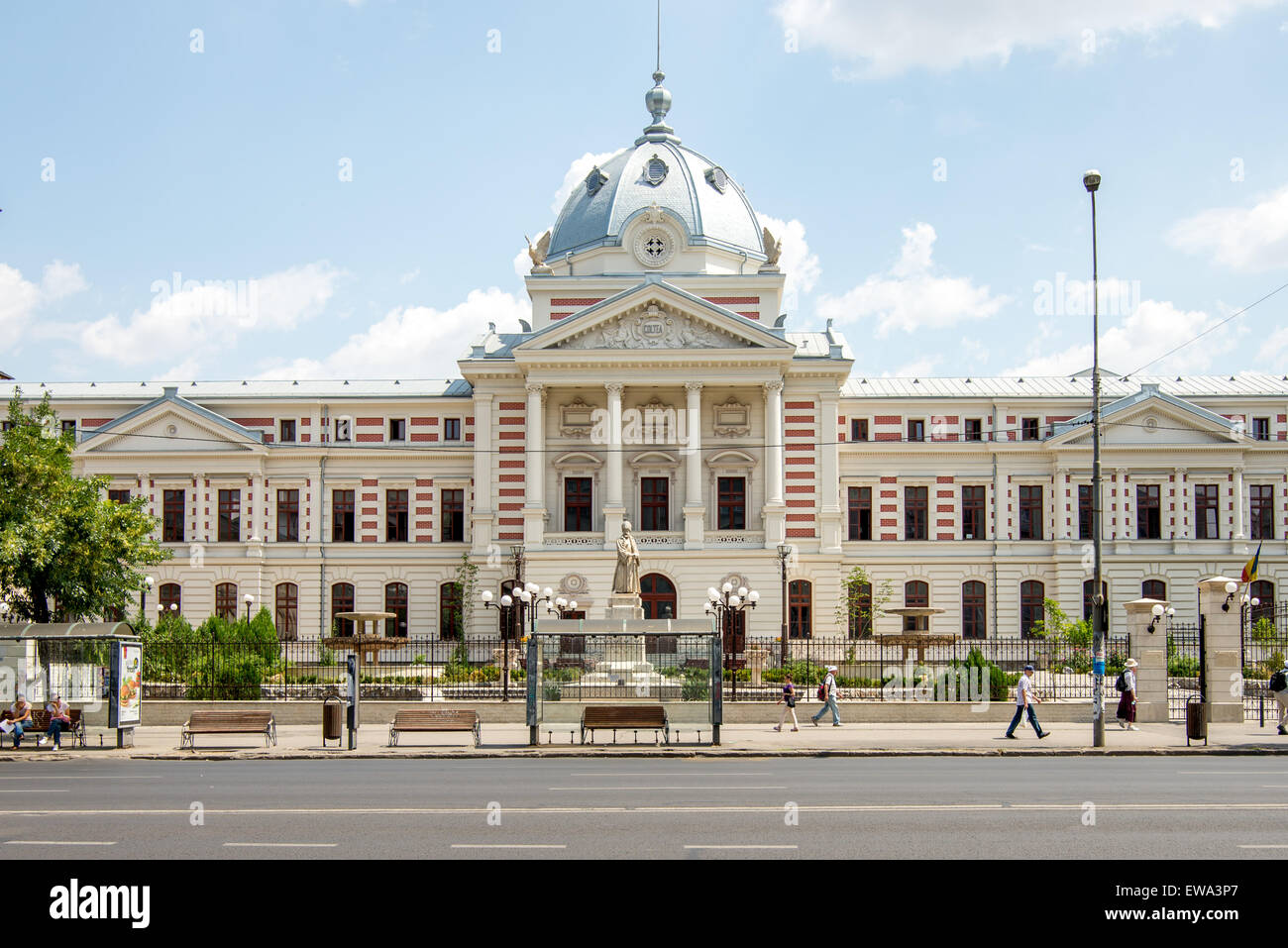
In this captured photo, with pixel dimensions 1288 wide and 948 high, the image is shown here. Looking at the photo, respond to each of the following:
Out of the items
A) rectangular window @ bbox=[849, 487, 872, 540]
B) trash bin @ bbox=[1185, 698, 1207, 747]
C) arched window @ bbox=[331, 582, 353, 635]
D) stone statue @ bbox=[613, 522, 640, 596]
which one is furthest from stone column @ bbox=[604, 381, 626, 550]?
trash bin @ bbox=[1185, 698, 1207, 747]

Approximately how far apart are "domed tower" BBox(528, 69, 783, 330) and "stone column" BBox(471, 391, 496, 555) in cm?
499

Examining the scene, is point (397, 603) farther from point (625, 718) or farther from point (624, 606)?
point (625, 718)

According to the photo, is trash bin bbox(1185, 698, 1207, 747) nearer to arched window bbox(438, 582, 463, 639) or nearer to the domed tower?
the domed tower

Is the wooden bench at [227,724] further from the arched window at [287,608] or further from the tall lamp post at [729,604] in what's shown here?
the arched window at [287,608]

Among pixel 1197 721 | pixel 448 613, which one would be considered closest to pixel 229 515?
pixel 448 613

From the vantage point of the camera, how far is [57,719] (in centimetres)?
2827

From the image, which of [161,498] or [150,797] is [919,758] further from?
[161,498]

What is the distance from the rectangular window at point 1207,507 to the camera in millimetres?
60938

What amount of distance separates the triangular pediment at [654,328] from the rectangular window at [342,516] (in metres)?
12.8

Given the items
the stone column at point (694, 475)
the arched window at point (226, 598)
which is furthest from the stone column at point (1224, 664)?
the arched window at point (226, 598)

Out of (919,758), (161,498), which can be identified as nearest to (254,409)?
(161,498)
